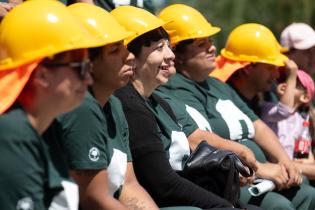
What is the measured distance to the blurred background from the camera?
1259 cm

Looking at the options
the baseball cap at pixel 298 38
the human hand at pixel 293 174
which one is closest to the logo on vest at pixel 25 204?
the human hand at pixel 293 174

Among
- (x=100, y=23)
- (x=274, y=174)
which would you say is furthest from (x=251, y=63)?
(x=100, y=23)

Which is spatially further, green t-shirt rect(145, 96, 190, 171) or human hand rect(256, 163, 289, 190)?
human hand rect(256, 163, 289, 190)

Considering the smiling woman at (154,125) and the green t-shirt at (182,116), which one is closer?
the smiling woman at (154,125)

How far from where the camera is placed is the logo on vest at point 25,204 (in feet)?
10.1

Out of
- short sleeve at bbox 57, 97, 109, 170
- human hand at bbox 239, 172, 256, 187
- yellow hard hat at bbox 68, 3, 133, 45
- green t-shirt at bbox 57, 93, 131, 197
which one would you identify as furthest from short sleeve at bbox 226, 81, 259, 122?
short sleeve at bbox 57, 97, 109, 170

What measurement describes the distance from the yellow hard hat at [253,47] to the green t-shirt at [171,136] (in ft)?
6.11

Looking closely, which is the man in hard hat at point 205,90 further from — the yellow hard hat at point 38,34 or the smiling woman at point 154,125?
the yellow hard hat at point 38,34

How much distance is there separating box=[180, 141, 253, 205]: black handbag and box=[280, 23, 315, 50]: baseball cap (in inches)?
97.7

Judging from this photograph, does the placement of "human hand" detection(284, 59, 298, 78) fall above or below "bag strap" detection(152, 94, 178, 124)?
below

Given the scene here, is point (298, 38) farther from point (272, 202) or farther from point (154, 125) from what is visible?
point (154, 125)

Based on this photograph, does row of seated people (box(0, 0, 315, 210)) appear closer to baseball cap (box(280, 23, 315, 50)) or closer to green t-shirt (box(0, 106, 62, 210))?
green t-shirt (box(0, 106, 62, 210))

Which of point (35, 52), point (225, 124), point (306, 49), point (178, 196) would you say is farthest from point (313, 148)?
point (35, 52)

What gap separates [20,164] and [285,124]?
390cm
